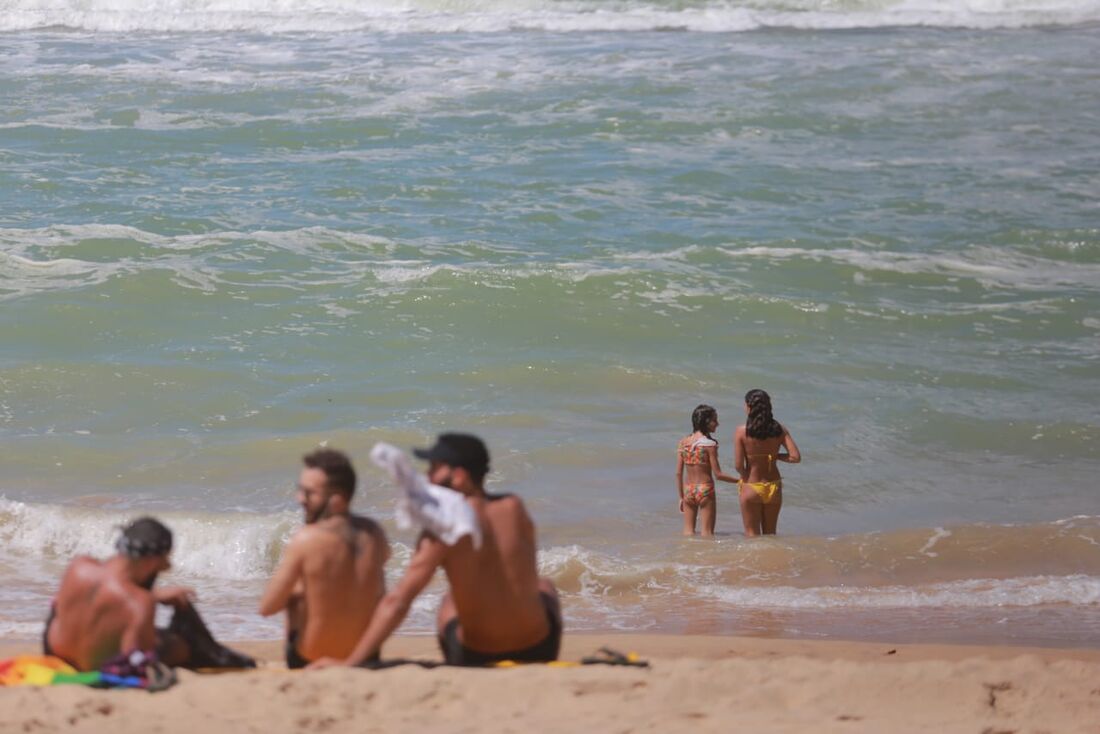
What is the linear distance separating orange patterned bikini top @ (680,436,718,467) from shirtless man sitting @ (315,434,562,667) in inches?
153

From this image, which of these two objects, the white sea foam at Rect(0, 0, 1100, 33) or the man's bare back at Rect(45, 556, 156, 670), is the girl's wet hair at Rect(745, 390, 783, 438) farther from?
the white sea foam at Rect(0, 0, 1100, 33)

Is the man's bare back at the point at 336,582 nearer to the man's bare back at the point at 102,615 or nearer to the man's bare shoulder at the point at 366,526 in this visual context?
the man's bare shoulder at the point at 366,526

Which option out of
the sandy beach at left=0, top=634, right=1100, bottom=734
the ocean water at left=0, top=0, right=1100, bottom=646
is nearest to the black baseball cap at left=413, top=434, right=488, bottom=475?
the sandy beach at left=0, top=634, right=1100, bottom=734

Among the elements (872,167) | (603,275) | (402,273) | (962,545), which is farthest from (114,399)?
(872,167)

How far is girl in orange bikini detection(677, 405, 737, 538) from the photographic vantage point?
9.83 metres

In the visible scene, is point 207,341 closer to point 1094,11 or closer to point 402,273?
point 402,273

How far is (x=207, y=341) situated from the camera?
14.1 meters

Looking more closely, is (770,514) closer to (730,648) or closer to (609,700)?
(730,648)

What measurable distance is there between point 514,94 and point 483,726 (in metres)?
18.7

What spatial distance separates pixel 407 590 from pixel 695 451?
183 inches

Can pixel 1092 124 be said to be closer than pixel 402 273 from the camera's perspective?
No

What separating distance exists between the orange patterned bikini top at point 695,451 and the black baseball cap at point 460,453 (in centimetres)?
440

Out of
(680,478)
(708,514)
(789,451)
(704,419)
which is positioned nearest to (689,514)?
(708,514)

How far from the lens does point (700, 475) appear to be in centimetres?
985
